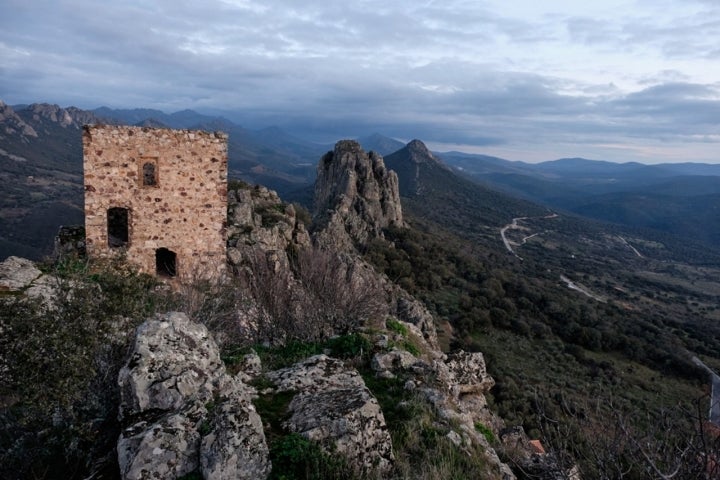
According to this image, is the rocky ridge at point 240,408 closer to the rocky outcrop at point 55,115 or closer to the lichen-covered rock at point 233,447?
the lichen-covered rock at point 233,447

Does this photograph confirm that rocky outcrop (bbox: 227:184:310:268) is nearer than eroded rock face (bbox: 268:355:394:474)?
No

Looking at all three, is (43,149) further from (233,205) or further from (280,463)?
(280,463)

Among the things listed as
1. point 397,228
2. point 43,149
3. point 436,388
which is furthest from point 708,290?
point 43,149

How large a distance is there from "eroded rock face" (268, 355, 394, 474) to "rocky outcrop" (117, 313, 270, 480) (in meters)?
0.68

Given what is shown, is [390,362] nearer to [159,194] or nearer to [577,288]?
[159,194]

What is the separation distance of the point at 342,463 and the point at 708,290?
10615cm

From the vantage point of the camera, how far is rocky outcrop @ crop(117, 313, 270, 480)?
416 cm

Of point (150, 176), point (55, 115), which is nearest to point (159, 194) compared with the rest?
point (150, 176)

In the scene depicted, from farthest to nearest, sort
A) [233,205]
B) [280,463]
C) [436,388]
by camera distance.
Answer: [233,205] → [436,388] → [280,463]

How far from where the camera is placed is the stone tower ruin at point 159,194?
1157 cm

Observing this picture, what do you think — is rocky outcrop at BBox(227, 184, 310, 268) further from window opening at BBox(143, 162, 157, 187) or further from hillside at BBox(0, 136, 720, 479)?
window opening at BBox(143, 162, 157, 187)

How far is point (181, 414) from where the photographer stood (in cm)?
459

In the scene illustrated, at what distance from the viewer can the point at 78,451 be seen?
16.3 ft

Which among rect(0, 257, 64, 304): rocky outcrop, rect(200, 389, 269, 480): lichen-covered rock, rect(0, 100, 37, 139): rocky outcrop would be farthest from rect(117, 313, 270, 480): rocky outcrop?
rect(0, 100, 37, 139): rocky outcrop
